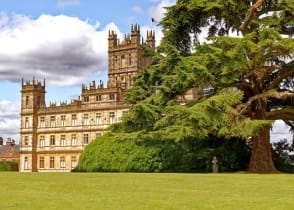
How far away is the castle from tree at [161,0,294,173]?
89.1 ft

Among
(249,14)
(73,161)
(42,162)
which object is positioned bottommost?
(42,162)

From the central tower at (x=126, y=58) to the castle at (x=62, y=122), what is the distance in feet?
2.66

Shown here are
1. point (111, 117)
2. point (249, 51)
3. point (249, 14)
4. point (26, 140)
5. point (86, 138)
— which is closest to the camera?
point (249, 51)

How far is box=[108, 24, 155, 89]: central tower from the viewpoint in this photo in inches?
2152

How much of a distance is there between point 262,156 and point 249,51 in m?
4.23

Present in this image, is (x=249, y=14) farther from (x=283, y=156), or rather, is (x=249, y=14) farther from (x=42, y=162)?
(x=42, y=162)

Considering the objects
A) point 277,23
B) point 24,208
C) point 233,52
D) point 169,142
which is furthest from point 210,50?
point 24,208

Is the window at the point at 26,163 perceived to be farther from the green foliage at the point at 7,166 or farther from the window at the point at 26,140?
the window at the point at 26,140

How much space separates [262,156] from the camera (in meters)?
17.0

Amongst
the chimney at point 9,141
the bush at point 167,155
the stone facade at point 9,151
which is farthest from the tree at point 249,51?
the chimney at point 9,141

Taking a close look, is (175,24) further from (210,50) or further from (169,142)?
(169,142)

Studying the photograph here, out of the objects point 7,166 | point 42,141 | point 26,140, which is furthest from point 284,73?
point 26,140

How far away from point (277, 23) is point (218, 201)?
1087 cm

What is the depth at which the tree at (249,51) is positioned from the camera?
49.0 ft
